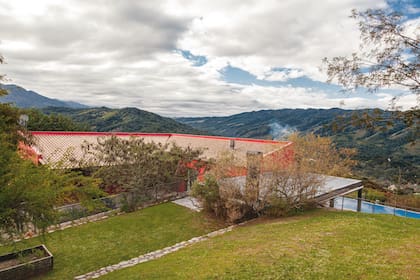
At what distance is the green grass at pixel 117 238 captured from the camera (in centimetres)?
1112

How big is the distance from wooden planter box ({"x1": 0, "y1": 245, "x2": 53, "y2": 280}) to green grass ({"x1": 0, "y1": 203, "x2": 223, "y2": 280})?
0.45m

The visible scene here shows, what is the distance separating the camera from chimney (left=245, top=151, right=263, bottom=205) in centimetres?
1436

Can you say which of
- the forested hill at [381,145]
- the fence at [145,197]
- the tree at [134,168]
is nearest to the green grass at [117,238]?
the fence at [145,197]

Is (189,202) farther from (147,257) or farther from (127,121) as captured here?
(127,121)

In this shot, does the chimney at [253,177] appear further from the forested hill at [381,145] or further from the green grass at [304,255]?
the forested hill at [381,145]

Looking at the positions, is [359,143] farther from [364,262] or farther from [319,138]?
[364,262]

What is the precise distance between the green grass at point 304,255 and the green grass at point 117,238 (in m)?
2.19

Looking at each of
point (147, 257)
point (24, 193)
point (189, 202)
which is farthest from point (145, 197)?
point (24, 193)

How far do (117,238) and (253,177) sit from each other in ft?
25.3

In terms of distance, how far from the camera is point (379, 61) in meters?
5.32

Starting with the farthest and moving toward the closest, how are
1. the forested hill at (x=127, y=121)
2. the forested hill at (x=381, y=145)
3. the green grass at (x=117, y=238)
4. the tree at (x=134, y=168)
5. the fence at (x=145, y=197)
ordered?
the forested hill at (x=127, y=121), the tree at (x=134, y=168), the fence at (x=145, y=197), the green grass at (x=117, y=238), the forested hill at (x=381, y=145)

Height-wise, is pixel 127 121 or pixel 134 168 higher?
pixel 127 121

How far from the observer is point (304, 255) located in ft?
27.2

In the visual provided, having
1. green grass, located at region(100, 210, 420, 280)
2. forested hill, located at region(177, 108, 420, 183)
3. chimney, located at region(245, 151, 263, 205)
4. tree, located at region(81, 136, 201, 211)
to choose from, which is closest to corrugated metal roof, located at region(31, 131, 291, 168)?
tree, located at region(81, 136, 201, 211)
